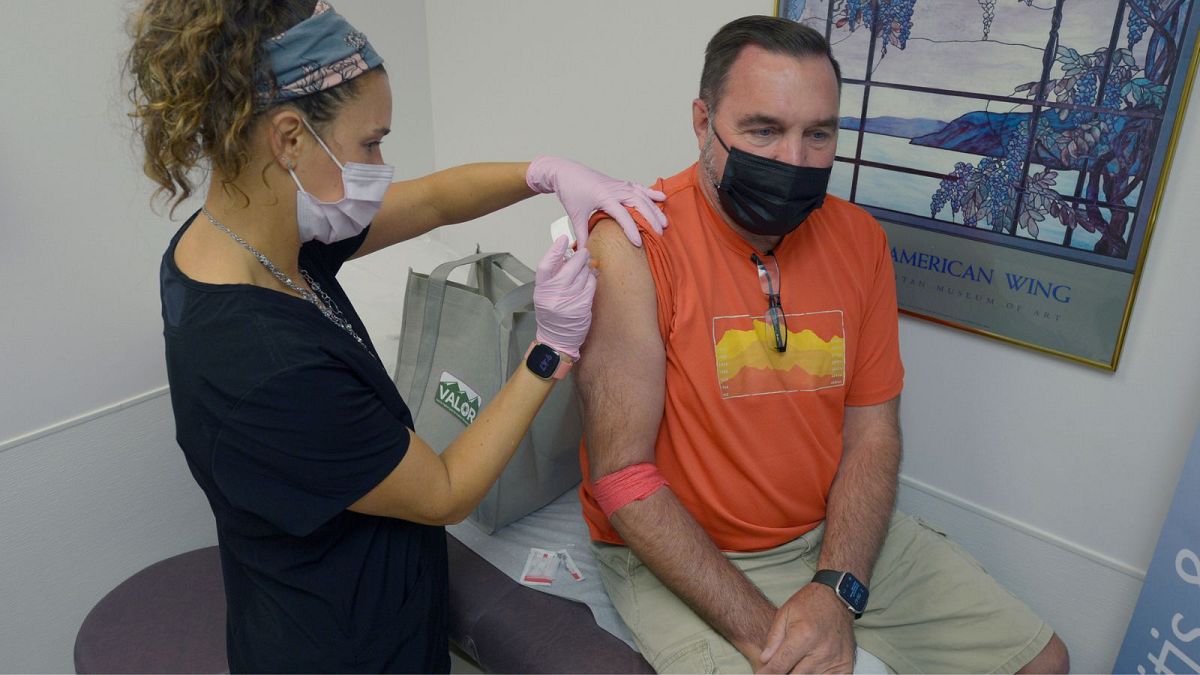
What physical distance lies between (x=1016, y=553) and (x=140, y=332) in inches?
84.7

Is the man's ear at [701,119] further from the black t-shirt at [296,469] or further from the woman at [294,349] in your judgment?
the black t-shirt at [296,469]

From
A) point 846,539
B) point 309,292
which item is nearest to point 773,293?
point 846,539

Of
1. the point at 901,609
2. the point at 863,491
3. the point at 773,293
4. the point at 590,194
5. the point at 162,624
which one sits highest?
the point at 590,194

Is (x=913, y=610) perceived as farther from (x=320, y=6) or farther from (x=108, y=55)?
(x=108, y=55)

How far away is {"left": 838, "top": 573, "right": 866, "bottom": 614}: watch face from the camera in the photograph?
1.41 m

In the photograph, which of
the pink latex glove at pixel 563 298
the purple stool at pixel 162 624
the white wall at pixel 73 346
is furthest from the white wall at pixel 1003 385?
the purple stool at pixel 162 624

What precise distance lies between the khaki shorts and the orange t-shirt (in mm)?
59

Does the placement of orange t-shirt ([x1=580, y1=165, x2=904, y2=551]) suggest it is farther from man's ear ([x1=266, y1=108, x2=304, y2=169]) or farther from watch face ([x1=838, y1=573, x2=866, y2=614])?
man's ear ([x1=266, y1=108, x2=304, y2=169])

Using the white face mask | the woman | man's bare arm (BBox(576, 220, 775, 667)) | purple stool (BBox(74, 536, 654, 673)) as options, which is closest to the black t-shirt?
the woman

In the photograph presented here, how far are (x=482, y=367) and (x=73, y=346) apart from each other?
1.00 m

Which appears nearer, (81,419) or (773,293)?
(773,293)

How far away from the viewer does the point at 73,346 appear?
187cm

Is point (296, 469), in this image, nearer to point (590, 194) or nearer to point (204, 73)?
point (204, 73)

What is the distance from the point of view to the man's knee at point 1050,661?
1505 millimetres
